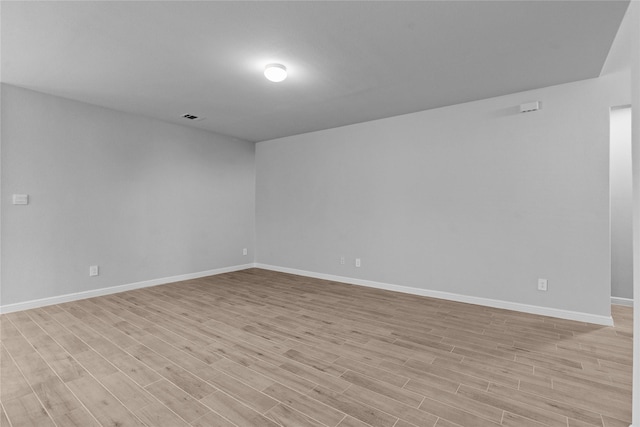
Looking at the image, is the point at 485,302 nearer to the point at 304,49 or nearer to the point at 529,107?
the point at 529,107

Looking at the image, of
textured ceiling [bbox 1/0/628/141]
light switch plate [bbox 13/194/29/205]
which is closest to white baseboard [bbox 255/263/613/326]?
textured ceiling [bbox 1/0/628/141]

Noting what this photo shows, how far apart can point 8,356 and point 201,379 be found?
173 centimetres

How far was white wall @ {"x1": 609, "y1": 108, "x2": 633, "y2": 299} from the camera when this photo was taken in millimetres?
4039

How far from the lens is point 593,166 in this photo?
328cm

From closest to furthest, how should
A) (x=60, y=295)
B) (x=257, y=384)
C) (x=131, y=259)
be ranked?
(x=257, y=384), (x=60, y=295), (x=131, y=259)

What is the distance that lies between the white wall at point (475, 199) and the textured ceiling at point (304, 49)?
404 mm

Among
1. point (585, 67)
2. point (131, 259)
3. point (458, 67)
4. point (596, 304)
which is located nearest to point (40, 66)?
point (131, 259)

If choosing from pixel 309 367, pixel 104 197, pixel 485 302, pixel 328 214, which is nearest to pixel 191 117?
pixel 104 197

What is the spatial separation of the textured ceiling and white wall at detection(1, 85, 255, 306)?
1.60 ft

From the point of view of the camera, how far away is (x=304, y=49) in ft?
8.94

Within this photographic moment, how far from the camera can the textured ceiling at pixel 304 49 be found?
7.22ft

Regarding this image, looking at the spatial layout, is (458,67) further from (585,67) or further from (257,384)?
(257,384)

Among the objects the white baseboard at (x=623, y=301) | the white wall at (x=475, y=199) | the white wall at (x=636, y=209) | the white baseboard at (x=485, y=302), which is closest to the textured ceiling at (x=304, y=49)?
the white wall at (x=475, y=199)

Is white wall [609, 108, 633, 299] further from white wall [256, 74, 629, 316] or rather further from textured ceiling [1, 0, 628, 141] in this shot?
textured ceiling [1, 0, 628, 141]
